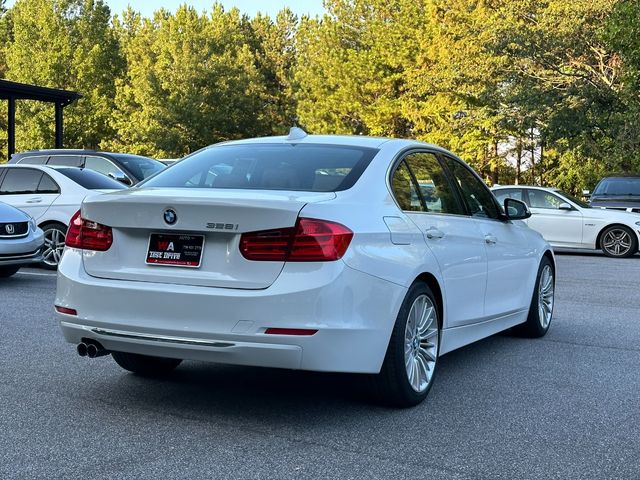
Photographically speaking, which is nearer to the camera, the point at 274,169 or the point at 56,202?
the point at 274,169

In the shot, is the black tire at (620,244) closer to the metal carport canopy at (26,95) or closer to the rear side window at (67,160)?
the rear side window at (67,160)

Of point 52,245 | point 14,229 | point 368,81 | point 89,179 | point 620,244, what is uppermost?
point 368,81

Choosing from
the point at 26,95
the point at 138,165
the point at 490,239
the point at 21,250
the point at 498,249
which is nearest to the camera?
the point at 490,239

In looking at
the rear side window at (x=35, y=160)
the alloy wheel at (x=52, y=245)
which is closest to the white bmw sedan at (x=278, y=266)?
the alloy wheel at (x=52, y=245)

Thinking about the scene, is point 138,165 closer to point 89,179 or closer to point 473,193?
point 89,179

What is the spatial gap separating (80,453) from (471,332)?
9.68 ft

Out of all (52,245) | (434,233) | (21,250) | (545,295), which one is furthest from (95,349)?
(52,245)

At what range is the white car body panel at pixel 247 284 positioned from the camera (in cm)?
430

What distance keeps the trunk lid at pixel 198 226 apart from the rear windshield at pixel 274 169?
10.2 inches

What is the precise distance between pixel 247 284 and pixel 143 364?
158cm

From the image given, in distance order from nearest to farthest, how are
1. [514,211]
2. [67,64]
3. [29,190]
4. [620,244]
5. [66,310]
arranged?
1. [66,310]
2. [514,211]
3. [29,190]
4. [620,244]
5. [67,64]

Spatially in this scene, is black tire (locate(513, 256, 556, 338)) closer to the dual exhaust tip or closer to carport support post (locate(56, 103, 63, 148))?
the dual exhaust tip

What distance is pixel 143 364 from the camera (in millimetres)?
5590

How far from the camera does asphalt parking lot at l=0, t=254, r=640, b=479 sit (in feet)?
12.9
